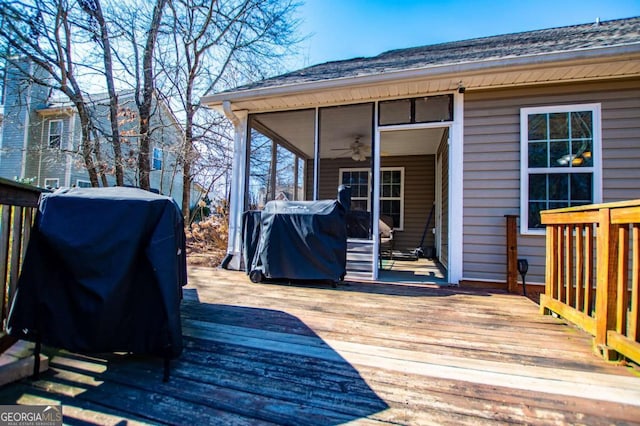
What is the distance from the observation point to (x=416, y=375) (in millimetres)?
1620

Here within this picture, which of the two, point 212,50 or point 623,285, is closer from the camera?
point 623,285

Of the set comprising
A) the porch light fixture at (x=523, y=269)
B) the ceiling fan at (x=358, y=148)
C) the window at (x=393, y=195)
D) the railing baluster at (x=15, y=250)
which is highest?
the ceiling fan at (x=358, y=148)

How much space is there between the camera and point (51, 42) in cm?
715

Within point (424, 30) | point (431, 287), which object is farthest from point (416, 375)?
point (424, 30)

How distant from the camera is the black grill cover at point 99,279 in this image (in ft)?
4.86

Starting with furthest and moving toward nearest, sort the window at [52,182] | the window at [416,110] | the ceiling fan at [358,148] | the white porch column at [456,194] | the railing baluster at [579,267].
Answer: the window at [52,182] < the ceiling fan at [358,148] < the window at [416,110] < the white porch column at [456,194] < the railing baluster at [579,267]

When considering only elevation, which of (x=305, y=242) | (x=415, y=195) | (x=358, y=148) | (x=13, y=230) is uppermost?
(x=358, y=148)

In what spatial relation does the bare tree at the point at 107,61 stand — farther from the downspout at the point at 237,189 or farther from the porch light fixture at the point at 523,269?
the porch light fixture at the point at 523,269

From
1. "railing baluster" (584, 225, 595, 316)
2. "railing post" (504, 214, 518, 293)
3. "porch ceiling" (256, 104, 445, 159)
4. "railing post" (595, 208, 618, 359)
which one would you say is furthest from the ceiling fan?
"railing post" (595, 208, 618, 359)

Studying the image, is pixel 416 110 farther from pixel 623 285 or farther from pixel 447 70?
pixel 623 285

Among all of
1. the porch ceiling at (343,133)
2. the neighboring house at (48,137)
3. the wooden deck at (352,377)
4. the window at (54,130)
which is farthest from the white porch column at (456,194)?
the window at (54,130)

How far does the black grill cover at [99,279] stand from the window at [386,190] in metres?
6.39

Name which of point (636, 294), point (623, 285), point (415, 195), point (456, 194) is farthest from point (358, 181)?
point (636, 294)

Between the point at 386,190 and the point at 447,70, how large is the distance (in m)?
4.46
